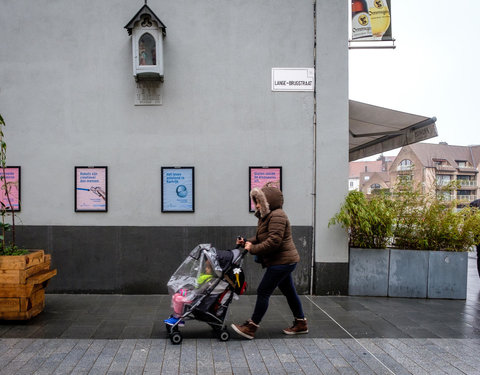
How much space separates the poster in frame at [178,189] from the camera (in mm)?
6695

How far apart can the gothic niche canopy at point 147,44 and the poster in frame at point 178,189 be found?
161cm

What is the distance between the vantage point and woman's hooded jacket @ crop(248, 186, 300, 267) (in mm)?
4480

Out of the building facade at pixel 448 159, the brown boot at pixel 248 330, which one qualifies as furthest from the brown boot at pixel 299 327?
the building facade at pixel 448 159

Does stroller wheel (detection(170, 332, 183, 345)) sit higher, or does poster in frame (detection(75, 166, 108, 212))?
poster in frame (detection(75, 166, 108, 212))

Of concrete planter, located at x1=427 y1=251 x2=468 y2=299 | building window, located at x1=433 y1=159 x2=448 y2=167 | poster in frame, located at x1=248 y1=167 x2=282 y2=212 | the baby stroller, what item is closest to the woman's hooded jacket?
the baby stroller

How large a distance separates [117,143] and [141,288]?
2.48m

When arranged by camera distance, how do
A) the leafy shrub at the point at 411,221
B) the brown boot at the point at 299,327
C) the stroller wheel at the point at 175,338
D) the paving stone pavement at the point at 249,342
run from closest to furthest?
the paving stone pavement at the point at 249,342
the stroller wheel at the point at 175,338
the brown boot at the point at 299,327
the leafy shrub at the point at 411,221

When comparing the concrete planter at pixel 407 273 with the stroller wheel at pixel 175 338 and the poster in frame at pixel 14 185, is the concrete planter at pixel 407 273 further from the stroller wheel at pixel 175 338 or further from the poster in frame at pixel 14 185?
the poster in frame at pixel 14 185

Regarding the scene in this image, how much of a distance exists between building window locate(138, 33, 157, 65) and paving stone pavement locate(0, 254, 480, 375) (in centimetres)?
388

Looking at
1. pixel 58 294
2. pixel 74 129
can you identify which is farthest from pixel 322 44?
pixel 58 294

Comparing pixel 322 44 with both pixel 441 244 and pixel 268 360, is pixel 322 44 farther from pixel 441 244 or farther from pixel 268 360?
pixel 268 360

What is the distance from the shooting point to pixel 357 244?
6.89 metres

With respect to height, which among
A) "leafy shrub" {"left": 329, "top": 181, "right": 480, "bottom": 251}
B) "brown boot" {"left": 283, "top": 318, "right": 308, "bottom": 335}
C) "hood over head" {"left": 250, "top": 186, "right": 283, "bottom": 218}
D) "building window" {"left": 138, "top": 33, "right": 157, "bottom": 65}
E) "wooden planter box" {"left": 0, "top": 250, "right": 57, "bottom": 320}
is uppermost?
"building window" {"left": 138, "top": 33, "right": 157, "bottom": 65}

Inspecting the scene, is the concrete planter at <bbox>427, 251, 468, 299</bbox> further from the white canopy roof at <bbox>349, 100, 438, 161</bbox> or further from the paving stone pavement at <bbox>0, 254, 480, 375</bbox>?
the white canopy roof at <bbox>349, 100, 438, 161</bbox>
